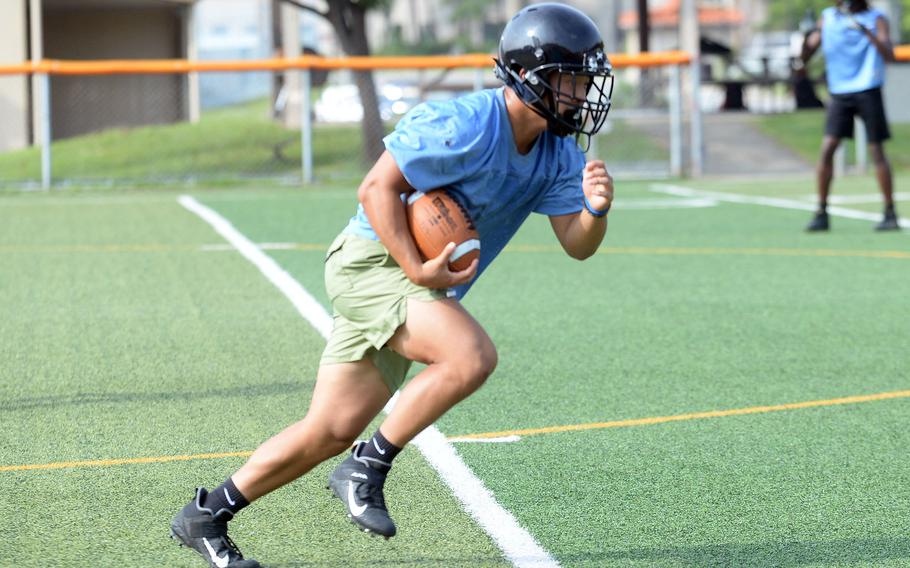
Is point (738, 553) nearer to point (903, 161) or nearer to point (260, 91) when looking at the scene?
point (903, 161)

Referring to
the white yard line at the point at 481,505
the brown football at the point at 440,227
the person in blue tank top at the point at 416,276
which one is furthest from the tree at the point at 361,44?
the brown football at the point at 440,227

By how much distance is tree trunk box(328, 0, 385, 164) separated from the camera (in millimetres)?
20609

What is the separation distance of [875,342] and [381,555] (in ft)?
13.9

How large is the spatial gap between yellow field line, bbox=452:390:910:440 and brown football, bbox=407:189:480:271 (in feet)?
6.05

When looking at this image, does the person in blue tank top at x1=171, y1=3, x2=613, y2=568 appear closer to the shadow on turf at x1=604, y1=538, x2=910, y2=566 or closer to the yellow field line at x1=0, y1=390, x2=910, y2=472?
the shadow on turf at x1=604, y1=538, x2=910, y2=566

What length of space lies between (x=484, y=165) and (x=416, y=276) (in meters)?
0.37

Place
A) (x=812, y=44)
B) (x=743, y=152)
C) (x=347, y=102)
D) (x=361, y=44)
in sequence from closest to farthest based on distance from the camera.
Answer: (x=812, y=44)
(x=361, y=44)
(x=743, y=152)
(x=347, y=102)

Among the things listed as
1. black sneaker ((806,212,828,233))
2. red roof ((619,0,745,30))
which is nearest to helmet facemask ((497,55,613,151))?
black sneaker ((806,212,828,233))

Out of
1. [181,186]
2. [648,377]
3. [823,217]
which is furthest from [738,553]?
[181,186]

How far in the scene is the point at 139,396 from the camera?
6.65 m

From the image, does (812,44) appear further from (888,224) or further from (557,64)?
(557,64)

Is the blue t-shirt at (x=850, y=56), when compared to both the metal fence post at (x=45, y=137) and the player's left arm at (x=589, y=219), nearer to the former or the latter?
the player's left arm at (x=589, y=219)

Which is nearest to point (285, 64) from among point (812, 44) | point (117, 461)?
point (812, 44)

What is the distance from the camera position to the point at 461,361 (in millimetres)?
3898
